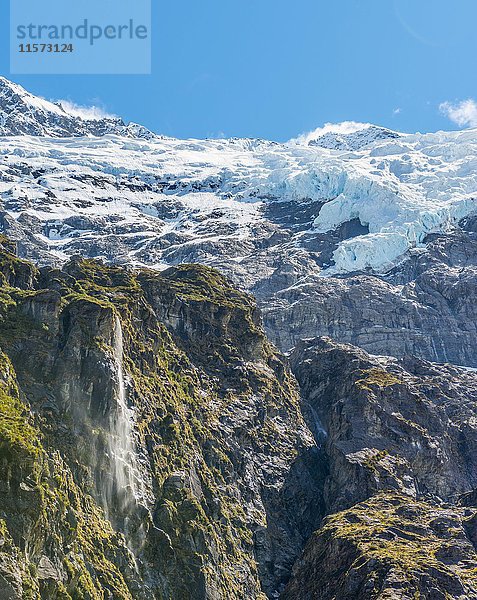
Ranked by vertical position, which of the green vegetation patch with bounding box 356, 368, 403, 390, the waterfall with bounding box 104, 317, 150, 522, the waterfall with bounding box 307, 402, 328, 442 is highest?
the green vegetation patch with bounding box 356, 368, 403, 390

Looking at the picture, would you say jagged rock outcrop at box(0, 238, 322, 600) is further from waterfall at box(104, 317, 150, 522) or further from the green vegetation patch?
the green vegetation patch

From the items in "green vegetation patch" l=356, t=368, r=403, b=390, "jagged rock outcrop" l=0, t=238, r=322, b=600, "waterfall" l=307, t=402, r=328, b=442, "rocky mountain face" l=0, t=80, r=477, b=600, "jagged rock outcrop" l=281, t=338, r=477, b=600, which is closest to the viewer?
"jagged rock outcrop" l=0, t=238, r=322, b=600

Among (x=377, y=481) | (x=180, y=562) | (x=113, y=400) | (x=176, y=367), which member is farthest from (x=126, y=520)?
(x=377, y=481)

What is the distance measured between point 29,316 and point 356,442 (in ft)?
166

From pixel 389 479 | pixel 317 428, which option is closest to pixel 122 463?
pixel 389 479

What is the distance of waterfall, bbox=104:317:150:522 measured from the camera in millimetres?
68938

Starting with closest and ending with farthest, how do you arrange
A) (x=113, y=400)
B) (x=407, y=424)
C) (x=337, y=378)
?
(x=113, y=400) → (x=407, y=424) → (x=337, y=378)

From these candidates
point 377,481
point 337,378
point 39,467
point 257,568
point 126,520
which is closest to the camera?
point 39,467

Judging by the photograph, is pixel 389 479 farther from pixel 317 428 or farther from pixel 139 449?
pixel 139 449

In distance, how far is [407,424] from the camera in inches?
4235

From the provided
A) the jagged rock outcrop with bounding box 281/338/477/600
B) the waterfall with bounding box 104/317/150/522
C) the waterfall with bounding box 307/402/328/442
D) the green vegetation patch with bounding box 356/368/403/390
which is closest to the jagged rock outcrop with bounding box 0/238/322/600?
the waterfall with bounding box 104/317/150/522

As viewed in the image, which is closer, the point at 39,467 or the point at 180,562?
the point at 39,467

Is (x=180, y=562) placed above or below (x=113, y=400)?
below

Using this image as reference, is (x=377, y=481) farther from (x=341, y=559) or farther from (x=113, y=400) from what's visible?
(x=113, y=400)
